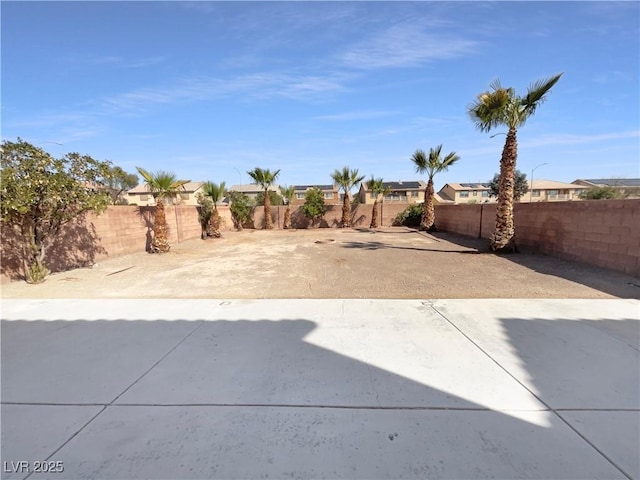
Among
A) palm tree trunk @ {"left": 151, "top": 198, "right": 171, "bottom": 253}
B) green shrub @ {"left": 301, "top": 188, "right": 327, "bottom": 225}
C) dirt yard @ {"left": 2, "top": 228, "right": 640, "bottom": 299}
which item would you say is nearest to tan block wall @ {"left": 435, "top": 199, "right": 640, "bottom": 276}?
dirt yard @ {"left": 2, "top": 228, "right": 640, "bottom": 299}

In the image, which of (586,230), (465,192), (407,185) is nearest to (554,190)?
(465,192)

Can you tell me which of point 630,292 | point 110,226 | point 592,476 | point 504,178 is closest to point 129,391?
point 592,476

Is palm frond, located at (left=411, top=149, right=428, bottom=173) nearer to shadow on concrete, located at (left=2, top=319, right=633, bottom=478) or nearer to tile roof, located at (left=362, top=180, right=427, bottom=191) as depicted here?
shadow on concrete, located at (left=2, top=319, right=633, bottom=478)

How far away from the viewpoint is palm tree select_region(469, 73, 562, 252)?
967cm

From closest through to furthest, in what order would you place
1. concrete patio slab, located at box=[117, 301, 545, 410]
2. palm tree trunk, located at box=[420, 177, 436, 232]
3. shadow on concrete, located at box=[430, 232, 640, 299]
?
concrete patio slab, located at box=[117, 301, 545, 410] → shadow on concrete, located at box=[430, 232, 640, 299] → palm tree trunk, located at box=[420, 177, 436, 232]

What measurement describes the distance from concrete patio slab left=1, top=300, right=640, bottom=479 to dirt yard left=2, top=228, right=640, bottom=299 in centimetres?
161

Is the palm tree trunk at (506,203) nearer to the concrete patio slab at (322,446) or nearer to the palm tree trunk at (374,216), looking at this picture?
the concrete patio slab at (322,446)

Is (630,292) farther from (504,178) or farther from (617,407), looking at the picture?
(504,178)

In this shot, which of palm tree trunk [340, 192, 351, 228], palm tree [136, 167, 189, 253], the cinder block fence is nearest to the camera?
the cinder block fence

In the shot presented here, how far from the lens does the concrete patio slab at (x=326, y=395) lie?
1950 millimetres

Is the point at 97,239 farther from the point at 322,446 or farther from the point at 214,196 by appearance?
the point at 322,446

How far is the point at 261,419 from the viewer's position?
91.4 inches

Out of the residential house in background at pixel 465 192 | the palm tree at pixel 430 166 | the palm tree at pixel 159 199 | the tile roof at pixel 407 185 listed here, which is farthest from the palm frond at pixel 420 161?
the residential house in background at pixel 465 192

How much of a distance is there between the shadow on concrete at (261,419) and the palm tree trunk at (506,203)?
8.10m
